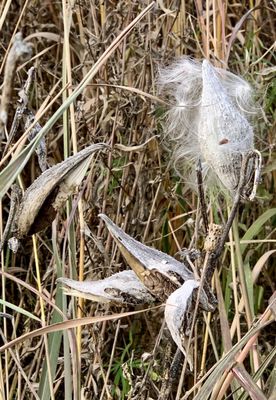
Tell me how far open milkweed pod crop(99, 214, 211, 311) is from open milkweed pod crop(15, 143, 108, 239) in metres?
0.05

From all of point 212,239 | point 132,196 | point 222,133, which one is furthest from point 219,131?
point 132,196

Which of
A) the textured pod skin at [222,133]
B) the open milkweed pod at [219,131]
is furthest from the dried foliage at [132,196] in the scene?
the textured pod skin at [222,133]

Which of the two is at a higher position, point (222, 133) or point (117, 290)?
point (222, 133)

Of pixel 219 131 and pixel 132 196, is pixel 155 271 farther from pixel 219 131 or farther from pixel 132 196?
pixel 132 196

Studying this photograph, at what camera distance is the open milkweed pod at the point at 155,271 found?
64 cm

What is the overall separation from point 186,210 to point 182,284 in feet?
2.09

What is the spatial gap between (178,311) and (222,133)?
0.19 meters

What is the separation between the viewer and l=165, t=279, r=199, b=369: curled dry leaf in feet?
1.98

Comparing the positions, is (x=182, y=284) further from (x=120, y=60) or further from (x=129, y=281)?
(x=120, y=60)

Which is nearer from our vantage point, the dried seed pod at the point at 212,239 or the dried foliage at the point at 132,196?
the dried seed pod at the point at 212,239

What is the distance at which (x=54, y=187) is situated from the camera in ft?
2.13

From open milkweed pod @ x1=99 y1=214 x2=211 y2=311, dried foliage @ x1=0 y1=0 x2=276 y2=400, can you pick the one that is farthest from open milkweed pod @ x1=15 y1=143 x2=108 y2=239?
dried foliage @ x1=0 y1=0 x2=276 y2=400

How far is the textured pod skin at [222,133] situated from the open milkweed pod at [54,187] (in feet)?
0.38

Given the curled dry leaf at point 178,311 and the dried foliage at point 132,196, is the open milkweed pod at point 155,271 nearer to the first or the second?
the curled dry leaf at point 178,311
